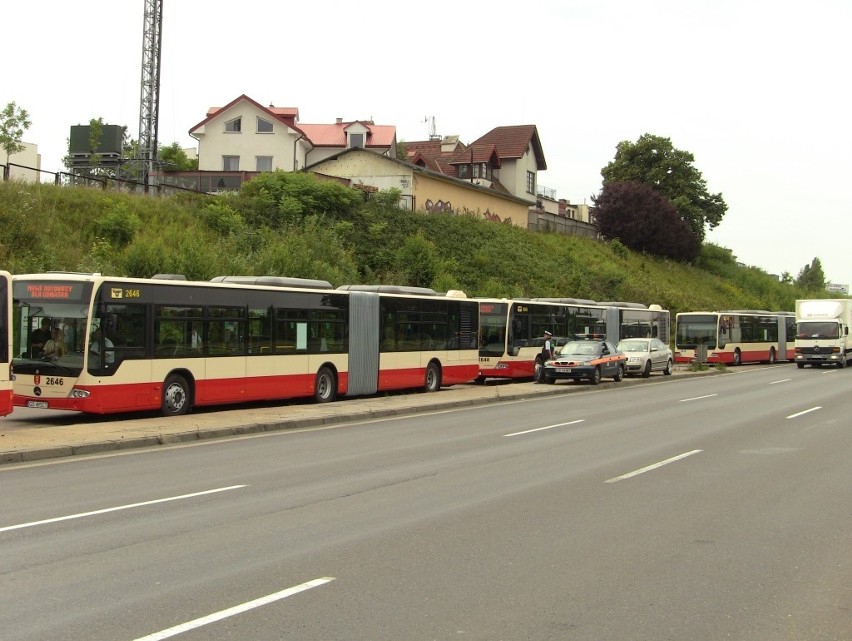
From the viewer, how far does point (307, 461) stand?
1352 cm

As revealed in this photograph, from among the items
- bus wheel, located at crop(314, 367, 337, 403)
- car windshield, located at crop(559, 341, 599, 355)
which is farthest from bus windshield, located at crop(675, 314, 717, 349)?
bus wheel, located at crop(314, 367, 337, 403)

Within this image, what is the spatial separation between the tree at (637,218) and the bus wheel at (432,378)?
52.2 meters

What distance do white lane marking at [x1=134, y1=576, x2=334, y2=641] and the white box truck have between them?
44905 mm

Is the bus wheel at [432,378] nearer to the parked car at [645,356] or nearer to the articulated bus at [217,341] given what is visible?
the articulated bus at [217,341]

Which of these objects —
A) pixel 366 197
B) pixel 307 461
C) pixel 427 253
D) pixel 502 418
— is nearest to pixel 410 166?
pixel 366 197

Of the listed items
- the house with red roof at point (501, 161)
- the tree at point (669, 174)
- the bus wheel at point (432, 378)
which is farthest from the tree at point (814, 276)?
the bus wheel at point (432, 378)

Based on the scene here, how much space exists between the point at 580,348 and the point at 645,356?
5.63m

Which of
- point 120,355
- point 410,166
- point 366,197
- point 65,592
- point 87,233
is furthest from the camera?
point 410,166

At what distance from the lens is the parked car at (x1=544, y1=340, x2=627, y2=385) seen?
3216cm

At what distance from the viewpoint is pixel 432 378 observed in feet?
92.8

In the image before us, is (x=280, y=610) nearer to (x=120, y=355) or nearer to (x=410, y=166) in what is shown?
(x=120, y=355)

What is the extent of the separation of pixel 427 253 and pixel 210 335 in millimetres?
28509

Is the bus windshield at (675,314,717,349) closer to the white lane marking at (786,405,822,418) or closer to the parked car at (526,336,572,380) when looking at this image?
the parked car at (526,336,572,380)

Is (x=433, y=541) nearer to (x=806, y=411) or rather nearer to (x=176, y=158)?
(x=806, y=411)
